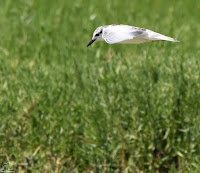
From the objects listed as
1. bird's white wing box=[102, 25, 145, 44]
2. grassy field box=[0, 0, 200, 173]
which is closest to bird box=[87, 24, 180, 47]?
bird's white wing box=[102, 25, 145, 44]

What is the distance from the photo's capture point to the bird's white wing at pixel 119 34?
7.53ft

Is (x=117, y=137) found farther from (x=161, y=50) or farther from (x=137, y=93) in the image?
(x=161, y=50)

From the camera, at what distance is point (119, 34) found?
→ 2.40 metres

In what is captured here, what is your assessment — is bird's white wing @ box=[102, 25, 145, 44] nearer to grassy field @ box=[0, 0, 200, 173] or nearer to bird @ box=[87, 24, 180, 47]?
bird @ box=[87, 24, 180, 47]

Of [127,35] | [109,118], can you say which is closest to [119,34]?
[127,35]

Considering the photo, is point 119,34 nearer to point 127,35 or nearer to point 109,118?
point 127,35

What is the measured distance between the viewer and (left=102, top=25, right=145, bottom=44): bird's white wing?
2294mm

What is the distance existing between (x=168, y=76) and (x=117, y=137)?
0.66 metres

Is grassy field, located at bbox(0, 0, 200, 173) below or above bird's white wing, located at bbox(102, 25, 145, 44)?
below

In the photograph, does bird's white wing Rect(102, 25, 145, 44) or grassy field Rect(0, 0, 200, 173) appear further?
grassy field Rect(0, 0, 200, 173)

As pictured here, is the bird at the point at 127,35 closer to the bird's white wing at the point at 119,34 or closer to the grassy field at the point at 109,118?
the bird's white wing at the point at 119,34

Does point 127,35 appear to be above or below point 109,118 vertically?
above

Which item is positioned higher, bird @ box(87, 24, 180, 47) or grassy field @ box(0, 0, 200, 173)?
bird @ box(87, 24, 180, 47)

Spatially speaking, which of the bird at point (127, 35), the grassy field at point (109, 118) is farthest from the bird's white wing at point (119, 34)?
the grassy field at point (109, 118)
